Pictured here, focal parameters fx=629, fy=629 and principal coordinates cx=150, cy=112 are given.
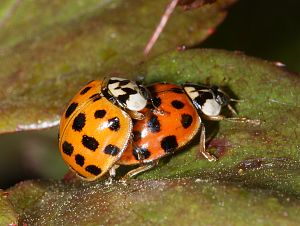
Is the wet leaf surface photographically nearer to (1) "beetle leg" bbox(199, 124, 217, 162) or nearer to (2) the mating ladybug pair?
(2) the mating ladybug pair

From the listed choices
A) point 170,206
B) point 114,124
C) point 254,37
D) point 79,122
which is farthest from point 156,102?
point 254,37

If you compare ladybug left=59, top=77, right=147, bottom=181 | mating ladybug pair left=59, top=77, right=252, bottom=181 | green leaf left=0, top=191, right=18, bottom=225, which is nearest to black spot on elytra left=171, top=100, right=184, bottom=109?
mating ladybug pair left=59, top=77, right=252, bottom=181

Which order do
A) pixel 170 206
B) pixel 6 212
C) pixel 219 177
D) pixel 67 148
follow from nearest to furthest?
pixel 170 206, pixel 219 177, pixel 6 212, pixel 67 148

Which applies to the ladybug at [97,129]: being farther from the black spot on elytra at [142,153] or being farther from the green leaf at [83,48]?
the green leaf at [83,48]

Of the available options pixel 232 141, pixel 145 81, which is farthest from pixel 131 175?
pixel 145 81

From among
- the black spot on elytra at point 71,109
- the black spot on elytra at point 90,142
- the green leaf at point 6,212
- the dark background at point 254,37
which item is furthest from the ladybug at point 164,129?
the dark background at point 254,37

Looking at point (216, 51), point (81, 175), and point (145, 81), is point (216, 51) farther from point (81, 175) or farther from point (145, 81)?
point (81, 175)

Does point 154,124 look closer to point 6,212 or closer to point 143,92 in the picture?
point 143,92
